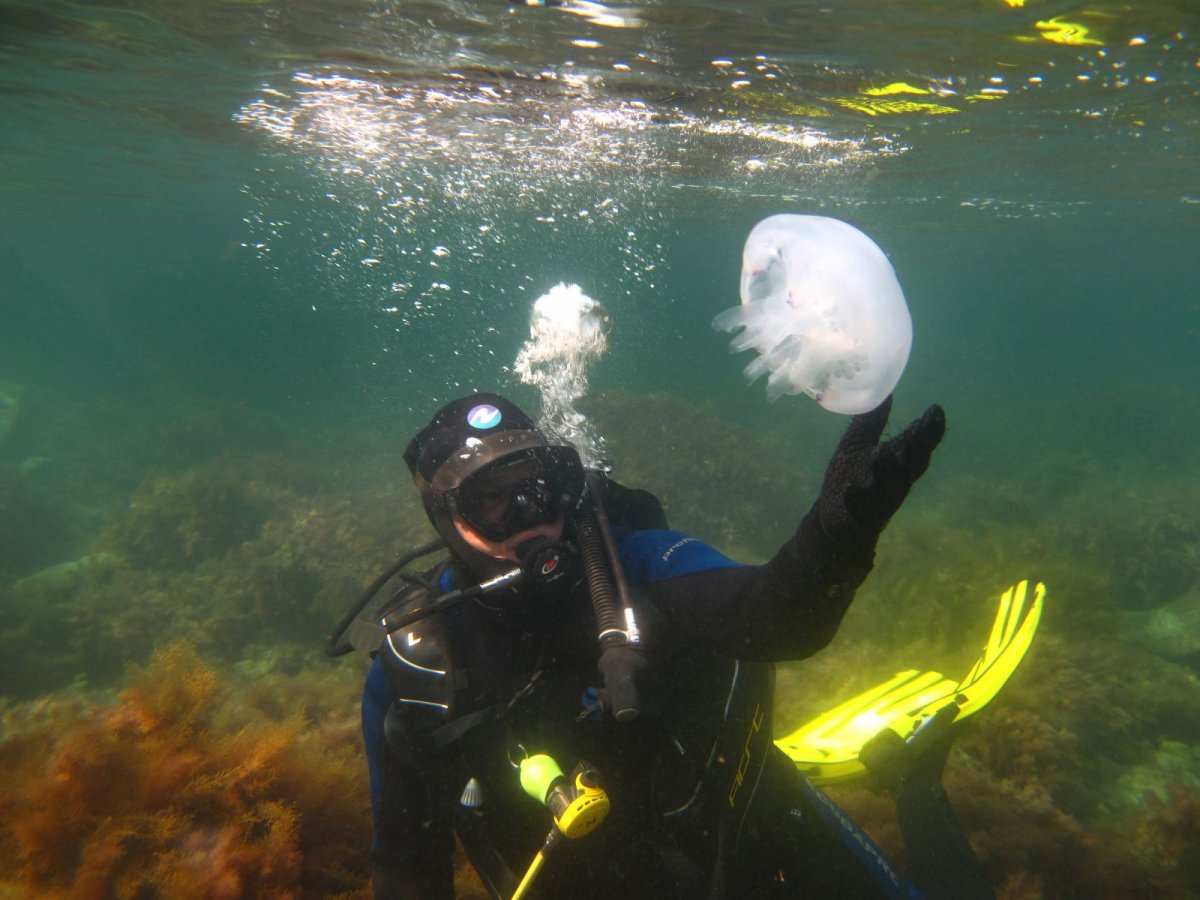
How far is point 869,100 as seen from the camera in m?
12.8

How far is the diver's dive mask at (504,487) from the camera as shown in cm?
285

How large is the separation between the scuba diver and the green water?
A: 358 cm

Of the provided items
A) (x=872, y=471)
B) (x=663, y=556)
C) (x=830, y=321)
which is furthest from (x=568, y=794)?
(x=830, y=321)

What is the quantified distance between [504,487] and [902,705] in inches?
155

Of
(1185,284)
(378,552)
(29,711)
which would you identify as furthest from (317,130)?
(1185,284)

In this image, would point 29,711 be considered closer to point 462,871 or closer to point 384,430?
point 462,871

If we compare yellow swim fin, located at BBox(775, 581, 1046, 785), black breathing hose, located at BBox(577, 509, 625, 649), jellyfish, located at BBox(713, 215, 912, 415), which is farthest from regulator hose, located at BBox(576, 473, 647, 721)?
yellow swim fin, located at BBox(775, 581, 1046, 785)

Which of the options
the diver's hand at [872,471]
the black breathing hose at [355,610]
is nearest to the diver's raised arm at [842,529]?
the diver's hand at [872,471]

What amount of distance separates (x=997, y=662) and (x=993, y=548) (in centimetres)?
643

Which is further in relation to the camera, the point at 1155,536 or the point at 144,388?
the point at 144,388

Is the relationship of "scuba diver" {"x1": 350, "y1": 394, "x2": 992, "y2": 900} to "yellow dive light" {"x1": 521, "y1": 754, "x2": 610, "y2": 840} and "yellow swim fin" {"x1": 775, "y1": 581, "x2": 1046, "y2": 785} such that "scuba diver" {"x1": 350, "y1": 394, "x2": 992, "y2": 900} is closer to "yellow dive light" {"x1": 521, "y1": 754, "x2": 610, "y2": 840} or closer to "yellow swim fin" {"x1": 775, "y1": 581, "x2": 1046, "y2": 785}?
"yellow dive light" {"x1": 521, "y1": 754, "x2": 610, "y2": 840}

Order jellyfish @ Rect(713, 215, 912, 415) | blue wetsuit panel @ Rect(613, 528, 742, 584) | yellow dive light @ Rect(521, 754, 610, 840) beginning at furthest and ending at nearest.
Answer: blue wetsuit panel @ Rect(613, 528, 742, 584)
yellow dive light @ Rect(521, 754, 610, 840)
jellyfish @ Rect(713, 215, 912, 415)

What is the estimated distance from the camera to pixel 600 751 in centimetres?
263

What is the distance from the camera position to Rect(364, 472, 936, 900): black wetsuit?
8.43 ft
